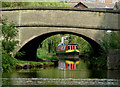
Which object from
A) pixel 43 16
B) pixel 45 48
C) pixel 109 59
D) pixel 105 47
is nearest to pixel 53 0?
pixel 45 48

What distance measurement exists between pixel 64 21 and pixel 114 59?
15.3 ft

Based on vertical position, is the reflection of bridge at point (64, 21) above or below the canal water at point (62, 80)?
above

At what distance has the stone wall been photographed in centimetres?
1479

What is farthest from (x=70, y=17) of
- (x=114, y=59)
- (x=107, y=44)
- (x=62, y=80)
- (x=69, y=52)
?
(x=69, y=52)

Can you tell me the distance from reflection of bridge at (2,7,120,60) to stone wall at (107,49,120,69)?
3.29m

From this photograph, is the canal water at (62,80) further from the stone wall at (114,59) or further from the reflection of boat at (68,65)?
the reflection of boat at (68,65)

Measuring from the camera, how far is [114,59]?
1484 centimetres

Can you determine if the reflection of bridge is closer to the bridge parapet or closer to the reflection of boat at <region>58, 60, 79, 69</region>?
the bridge parapet

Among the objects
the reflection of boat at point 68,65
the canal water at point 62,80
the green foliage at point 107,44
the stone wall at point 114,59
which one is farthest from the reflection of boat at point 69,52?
the canal water at point 62,80

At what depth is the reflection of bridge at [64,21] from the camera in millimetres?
18172

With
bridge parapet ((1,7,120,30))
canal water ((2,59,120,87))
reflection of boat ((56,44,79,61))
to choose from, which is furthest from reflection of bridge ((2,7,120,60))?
reflection of boat ((56,44,79,61))

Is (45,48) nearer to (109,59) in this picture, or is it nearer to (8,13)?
(8,13)

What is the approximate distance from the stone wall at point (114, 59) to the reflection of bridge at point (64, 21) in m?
3.29

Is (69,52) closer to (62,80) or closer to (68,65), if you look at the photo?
(68,65)
